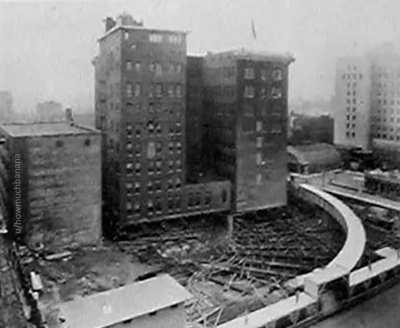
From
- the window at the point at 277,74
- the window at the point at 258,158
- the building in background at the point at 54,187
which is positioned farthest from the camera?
the window at the point at 258,158

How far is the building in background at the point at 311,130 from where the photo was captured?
10.6 meters

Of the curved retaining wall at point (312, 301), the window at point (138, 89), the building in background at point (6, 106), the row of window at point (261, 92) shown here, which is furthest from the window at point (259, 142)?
the building in background at point (6, 106)

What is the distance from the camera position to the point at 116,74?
5.56 meters

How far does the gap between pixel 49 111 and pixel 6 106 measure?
0.98 m

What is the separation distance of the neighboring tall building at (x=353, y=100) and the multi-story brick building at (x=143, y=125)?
2229 millimetres

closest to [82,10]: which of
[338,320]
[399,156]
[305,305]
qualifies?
[305,305]

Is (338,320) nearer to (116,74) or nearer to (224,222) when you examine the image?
(224,222)

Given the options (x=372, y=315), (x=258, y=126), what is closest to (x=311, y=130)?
(x=258, y=126)

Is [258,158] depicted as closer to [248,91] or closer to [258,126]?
[258,126]

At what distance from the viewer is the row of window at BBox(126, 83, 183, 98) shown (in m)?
5.52

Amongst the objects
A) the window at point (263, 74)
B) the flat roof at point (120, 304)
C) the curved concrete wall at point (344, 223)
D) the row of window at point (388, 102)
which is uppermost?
the window at point (263, 74)

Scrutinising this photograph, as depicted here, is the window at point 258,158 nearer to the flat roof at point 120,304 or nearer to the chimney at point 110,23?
the chimney at point 110,23

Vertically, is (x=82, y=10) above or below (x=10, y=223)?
above

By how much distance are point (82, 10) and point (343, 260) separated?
3124 millimetres
